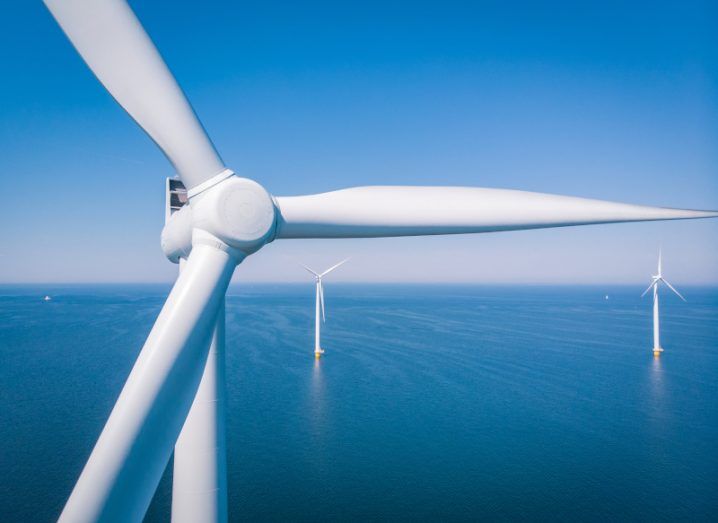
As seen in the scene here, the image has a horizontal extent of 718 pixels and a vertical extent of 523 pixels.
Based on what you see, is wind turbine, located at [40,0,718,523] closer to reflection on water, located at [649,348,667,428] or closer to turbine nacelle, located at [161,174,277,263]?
turbine nacelle, located at [161,174,277,263]

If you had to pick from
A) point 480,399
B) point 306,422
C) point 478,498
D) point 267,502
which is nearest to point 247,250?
point 267,502

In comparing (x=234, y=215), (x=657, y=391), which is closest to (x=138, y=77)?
(x=234, y=215)

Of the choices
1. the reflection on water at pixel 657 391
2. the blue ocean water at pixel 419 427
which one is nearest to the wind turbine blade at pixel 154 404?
the blue ocean water at pixel 419 427

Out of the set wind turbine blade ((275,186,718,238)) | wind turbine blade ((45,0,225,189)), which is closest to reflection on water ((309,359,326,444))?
wind turbine blade ((275,186,718,238))

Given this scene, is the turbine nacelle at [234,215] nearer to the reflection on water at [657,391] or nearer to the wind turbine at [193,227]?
the wind turbine at [193,227]

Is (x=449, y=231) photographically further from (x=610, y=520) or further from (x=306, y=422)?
(x=306, y=422)

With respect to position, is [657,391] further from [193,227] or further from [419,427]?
[193,227]
